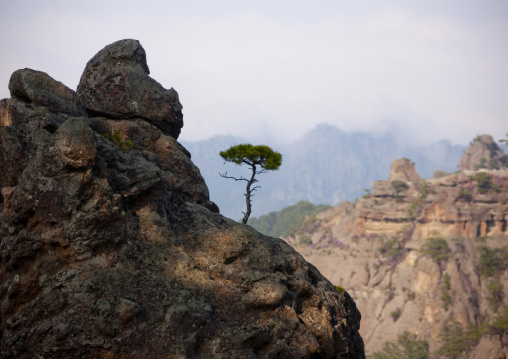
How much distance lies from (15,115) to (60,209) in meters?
5.34

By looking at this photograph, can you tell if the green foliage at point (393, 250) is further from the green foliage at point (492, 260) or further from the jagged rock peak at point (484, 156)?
the jagged rock peak at point (484, 156)

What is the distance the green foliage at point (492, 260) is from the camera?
105938mm

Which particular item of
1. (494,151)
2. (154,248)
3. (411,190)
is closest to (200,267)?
(154,248)

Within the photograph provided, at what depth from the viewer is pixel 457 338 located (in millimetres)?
93312

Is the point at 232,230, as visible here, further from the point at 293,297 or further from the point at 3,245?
the point at 3,245

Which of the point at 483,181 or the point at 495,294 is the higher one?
the point at 483,181

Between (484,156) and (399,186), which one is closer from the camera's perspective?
(399,186)

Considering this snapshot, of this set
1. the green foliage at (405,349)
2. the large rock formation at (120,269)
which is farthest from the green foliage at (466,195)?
the large rock formation at (120,269)

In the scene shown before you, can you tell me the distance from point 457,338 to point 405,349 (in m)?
8.90

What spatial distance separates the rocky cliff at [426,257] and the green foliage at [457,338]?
17 centimetres


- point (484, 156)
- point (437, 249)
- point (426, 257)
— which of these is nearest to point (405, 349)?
point (426, 257)

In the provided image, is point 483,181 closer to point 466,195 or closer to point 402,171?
point 466,195

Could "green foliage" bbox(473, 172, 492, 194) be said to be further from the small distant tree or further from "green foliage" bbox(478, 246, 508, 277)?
the small distant tree

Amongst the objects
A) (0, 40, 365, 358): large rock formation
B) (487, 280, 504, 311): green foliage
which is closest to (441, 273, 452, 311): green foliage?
(487, 280, 504, 311): green foliage
